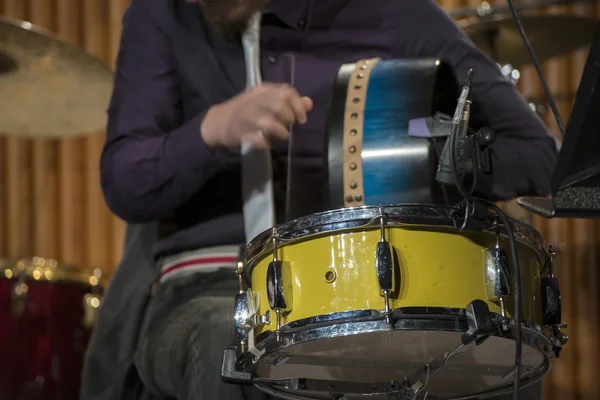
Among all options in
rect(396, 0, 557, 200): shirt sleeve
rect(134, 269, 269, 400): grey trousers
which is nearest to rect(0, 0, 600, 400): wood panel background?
rect(396, 0, 557, 200): shirt sleeve

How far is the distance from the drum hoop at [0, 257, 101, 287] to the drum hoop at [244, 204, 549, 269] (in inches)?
57.5

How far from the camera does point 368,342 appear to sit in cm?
114

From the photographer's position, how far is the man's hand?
4.20ft

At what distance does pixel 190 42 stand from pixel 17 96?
125 centimetres

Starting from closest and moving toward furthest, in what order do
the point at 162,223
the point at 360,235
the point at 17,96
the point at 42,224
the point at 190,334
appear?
the point at 360,235, the point at 190,334, the point at 162,223, the point at 17,96, the point at 42,224

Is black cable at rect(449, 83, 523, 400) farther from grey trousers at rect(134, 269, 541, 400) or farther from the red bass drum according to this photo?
the red bass drum

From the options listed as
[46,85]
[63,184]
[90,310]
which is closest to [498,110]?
[90,310]

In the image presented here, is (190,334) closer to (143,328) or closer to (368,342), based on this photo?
(143,328)

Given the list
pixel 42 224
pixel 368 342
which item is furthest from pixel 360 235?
pixel 42 224

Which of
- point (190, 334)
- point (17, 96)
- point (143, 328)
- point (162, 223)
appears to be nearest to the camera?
point (190, 334)

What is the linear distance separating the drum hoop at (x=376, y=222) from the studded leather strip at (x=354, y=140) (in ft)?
0.57

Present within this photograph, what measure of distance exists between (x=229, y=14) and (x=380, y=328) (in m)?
0.80

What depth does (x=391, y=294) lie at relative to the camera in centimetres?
109

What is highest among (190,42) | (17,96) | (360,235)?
(17,96)
